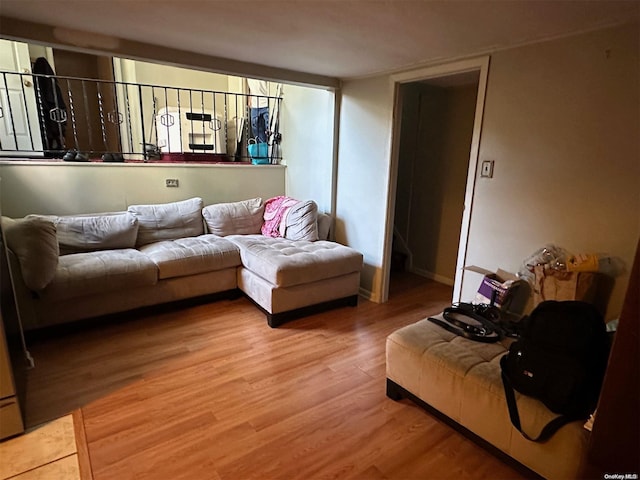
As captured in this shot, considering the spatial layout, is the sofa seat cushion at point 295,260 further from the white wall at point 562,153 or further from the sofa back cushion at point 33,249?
the sofa back cushion at point 33,249

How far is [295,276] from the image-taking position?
112 inches

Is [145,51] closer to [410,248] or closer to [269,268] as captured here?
[269,268]

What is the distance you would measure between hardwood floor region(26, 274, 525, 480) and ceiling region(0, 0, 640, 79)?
203 cm

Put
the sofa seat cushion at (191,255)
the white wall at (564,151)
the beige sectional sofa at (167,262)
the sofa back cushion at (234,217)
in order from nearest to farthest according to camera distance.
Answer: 1. the white wall at (564,151)
2. the beige sectional sofa at (167,262)
3. the sofa seat cushion at (191,255)
4. the sofa back cushion at (234,217)

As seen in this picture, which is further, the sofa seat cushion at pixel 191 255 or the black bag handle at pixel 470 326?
the sofa seat cushion at pixel 191 255

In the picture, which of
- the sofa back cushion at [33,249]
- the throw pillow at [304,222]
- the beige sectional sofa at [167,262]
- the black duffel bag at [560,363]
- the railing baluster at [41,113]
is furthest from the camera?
the railing baluster at [41,113]

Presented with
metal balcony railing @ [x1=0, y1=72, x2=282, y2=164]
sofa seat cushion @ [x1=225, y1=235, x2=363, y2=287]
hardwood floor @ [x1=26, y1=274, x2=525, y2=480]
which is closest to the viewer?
hardwood floor @ [x1=26, y1=274, x2=525, y2=480]

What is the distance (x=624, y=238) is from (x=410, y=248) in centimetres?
257

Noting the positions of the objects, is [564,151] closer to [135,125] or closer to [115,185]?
[115,185]

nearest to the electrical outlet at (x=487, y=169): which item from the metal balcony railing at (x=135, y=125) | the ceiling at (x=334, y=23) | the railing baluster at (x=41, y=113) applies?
the ceiling at (x=334, y=23)

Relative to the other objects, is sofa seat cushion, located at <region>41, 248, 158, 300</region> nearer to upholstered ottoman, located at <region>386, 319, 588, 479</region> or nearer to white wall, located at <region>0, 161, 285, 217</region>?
white wall, located at <region>0, 161, 285, 217</region>

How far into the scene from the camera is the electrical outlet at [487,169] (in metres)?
2.49

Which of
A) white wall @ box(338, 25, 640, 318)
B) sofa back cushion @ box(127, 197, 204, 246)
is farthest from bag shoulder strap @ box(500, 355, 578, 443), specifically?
sofa back cushion @ box(127, 197, 204, 246)

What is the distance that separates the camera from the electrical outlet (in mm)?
2486
